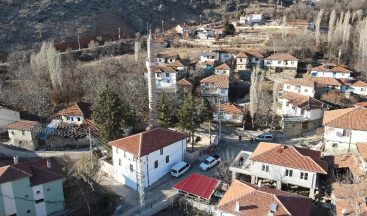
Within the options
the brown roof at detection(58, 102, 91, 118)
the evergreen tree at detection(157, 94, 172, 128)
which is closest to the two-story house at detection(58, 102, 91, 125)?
the brown roof at detection(58, 102, 91, 118)

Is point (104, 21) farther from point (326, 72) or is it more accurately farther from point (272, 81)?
point (326, 72)

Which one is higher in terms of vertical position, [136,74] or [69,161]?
[136,74]

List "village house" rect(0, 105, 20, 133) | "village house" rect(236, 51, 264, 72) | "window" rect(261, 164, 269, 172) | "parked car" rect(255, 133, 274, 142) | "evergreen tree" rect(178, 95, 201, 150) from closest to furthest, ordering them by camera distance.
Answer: "window" rect(261, 164, 269, 172) < "evergreen tree" rect(178, 95, 201, 150) < "parked car" rect(255, 133, 274, 142) < "village house" rect(0, 105, 20, 133) < "village house" rect(236, 51, 264, 72)

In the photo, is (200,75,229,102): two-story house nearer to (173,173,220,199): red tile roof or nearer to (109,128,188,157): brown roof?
(109,128,188,157): brown roof

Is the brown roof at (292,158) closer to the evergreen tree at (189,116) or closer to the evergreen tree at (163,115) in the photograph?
the evergreen tree at (189,116)

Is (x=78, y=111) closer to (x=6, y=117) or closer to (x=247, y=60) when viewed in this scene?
(x=6, y=117)

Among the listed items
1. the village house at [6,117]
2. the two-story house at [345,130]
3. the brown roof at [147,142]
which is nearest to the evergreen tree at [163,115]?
the brown roof at [147,142]

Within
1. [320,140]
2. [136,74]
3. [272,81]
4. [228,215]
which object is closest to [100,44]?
[136,74]

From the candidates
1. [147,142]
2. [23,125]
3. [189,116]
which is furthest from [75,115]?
[147,142]
